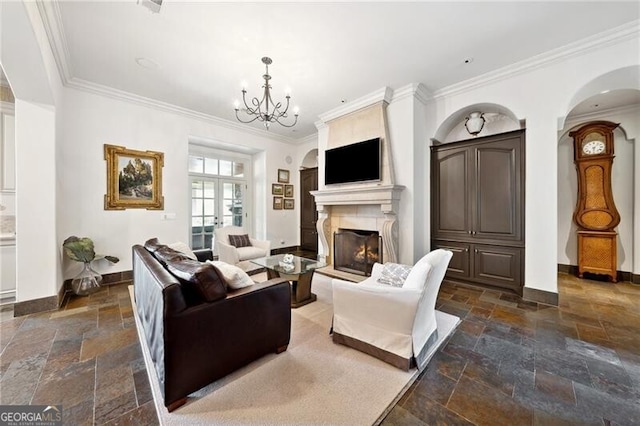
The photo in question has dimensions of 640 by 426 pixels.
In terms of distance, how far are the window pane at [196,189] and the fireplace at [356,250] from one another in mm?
3289

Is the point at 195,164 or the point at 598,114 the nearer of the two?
the point at 598,114

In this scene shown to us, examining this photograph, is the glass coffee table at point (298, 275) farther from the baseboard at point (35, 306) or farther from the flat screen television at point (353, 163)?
the baseboard at point (35, 306)

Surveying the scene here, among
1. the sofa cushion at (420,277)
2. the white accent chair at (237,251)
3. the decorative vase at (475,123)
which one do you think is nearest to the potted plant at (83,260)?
the white accent chair at (237,251)

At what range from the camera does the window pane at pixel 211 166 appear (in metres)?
5.77

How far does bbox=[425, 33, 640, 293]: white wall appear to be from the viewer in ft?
9.70

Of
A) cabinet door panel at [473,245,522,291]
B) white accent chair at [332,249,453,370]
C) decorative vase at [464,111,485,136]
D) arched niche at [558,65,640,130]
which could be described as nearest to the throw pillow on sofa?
white accent chair at [332,249,453,370]

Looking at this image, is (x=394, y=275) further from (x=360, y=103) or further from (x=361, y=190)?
(x=360, y=103)

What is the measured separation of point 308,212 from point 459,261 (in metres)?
3.87

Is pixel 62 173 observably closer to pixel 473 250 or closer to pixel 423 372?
pixel 423 372

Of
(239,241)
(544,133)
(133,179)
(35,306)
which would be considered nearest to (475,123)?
(544,133)

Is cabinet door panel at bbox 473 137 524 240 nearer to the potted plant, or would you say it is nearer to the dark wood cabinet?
the dark wood cabinet

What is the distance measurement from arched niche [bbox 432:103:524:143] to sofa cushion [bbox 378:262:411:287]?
8.56ft

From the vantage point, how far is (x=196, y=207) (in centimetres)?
554
